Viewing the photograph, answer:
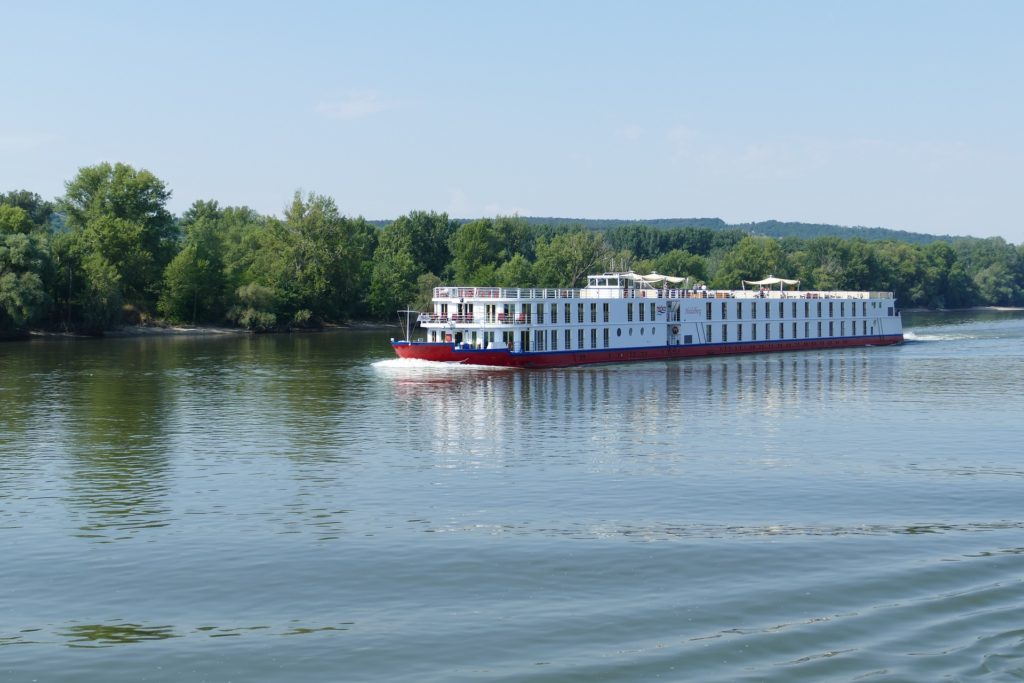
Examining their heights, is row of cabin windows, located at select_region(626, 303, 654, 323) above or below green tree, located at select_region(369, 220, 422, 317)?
below

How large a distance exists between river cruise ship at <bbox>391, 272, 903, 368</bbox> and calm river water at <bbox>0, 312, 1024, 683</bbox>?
26484 millimetres

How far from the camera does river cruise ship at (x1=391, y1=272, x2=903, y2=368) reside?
93.9 metres

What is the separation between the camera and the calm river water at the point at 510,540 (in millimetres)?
22938

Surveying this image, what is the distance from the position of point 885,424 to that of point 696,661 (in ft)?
127

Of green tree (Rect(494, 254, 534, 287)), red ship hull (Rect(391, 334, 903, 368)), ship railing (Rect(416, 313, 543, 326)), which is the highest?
green tree (Rect(494, 254, 534, 287))

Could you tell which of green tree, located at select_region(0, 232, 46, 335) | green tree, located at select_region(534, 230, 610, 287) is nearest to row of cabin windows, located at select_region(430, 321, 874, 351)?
green tree, located at select_region(0, 232, 46, 335)

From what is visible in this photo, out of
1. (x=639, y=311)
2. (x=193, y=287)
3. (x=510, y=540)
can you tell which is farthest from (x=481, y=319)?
(x=193, y=287)

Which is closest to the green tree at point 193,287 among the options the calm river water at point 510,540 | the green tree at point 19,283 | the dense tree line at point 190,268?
the dense tree line at point 190,268

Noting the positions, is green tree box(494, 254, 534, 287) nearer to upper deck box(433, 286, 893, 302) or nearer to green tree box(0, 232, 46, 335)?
upper deck box(433, 286, 893, 302)

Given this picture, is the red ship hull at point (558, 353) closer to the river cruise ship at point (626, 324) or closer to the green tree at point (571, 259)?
the river cruise ship at point (626, 324)

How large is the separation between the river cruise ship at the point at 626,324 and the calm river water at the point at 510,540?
26484mm

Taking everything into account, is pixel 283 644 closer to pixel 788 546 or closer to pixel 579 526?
pixel 579 526

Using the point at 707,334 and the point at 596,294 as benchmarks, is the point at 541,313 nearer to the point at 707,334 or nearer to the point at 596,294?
the point at 596,294

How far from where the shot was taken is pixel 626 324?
4107 inches
